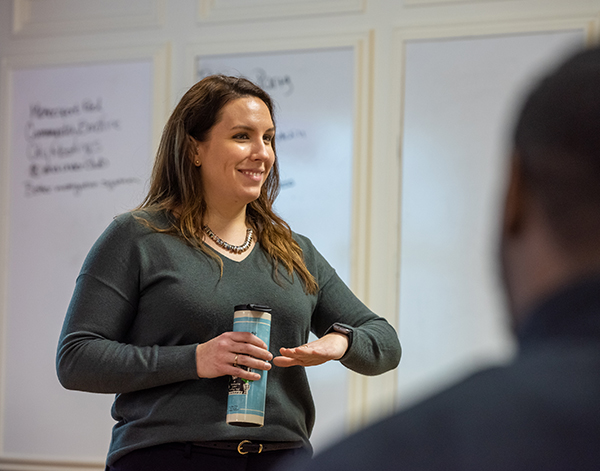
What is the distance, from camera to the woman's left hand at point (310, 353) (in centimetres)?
137

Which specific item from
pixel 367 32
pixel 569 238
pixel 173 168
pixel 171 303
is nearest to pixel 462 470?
pixel 569 238

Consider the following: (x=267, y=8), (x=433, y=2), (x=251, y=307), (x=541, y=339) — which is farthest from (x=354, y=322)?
(x=267, y=8)

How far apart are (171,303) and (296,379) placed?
1.00 ft

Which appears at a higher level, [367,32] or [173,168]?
[367,32]

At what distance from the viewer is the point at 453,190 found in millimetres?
2736

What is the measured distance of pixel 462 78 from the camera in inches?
108

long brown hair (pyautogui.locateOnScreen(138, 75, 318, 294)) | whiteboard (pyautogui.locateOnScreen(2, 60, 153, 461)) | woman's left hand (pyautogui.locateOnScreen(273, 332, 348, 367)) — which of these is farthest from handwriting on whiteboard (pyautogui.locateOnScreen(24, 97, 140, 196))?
woman's left hand (pyautogui.locateOnScreen(273, 332, 348, 367))

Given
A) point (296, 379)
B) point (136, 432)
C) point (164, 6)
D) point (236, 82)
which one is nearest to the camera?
point (136, 432)

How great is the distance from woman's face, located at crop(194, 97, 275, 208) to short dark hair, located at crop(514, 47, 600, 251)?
120cm

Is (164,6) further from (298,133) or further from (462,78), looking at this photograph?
(462,78)

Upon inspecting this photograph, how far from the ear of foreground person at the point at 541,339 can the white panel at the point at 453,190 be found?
7.79ft

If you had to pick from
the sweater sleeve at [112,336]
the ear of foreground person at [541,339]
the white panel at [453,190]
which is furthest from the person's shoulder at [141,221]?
the white panel at [453,190]

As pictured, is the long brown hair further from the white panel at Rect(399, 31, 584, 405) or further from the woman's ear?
the white panel at Rect(399, 31, 584, 405)

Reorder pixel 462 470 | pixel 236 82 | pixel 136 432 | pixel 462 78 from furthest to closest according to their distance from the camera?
pixel 462 78 → pixel 236 82 → pixel 136 432 → pixel 462 470
